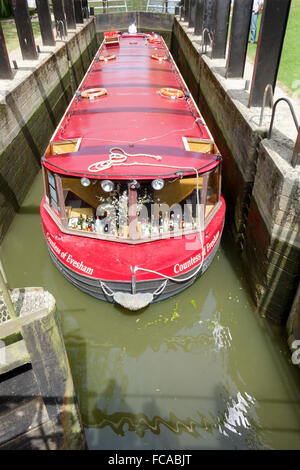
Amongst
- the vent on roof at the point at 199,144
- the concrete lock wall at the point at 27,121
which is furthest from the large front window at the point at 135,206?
the concrete lock wall at the point at 27,121

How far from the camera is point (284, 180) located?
509 cm

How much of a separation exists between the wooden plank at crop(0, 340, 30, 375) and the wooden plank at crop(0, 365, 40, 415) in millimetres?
240

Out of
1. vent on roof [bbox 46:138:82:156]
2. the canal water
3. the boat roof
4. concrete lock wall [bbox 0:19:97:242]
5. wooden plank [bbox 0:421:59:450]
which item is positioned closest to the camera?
wooden plank [bbox 0:421:59:450]

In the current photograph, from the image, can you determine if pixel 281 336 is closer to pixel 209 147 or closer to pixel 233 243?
pixel 233 243

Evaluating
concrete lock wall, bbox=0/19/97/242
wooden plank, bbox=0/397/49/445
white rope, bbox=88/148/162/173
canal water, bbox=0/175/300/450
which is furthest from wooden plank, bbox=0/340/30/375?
concrete lock wall, bbox=0/19/97/242

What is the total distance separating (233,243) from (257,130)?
2.57 m

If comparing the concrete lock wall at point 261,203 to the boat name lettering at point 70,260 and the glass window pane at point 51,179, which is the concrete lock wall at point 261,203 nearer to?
the boat name lettering at point 70,260

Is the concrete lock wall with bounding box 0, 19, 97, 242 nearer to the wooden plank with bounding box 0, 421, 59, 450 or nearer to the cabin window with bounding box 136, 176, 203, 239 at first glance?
the cabin window with bounding box 136, 176, 203, 239

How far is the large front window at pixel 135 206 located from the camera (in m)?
5.82

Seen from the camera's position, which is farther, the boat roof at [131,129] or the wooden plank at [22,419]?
the boat roof at [131,129]

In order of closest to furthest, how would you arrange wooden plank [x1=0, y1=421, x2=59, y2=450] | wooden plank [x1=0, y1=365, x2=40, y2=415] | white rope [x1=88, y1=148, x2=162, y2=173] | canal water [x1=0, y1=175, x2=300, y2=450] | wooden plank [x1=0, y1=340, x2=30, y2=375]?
wooden plank [x1=0, y1=340, x2=30, y2=375]
wooden plank [x1=0, y1=365, x2=40, y2=415]
wooden plank [x1=0, y1=421, x2=59, y2=450]
canal water [x1=0, y1=175, x2=300, y2=450]
white rope [x1=88, y1=148, x2=162, y2=173]

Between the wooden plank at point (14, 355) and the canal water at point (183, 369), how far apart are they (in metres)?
2.01

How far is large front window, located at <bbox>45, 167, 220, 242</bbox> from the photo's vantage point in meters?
5.82
